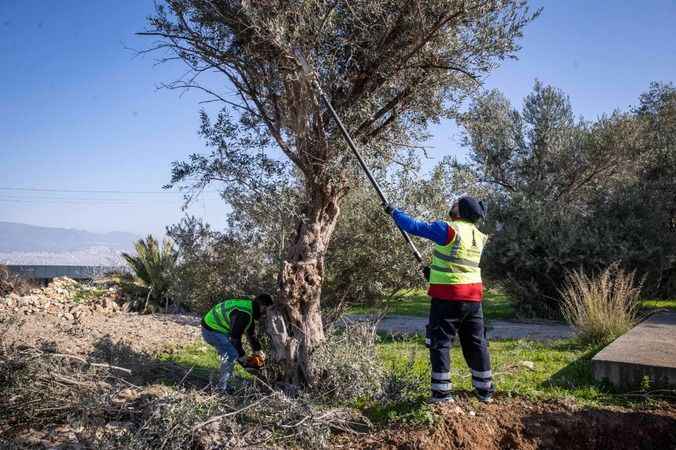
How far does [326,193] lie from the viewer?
5.82m

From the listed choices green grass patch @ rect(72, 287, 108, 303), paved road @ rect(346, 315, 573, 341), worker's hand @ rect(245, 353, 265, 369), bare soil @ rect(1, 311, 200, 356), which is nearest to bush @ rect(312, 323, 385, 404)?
Answer: worker's hand @ rect(245, 353, 265, 369)

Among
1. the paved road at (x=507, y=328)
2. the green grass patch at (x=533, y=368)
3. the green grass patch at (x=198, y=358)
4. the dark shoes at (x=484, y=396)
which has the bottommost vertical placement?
the green grass patch at (x=198, y=358)

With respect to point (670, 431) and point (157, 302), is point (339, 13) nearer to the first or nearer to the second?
point (670, 431)

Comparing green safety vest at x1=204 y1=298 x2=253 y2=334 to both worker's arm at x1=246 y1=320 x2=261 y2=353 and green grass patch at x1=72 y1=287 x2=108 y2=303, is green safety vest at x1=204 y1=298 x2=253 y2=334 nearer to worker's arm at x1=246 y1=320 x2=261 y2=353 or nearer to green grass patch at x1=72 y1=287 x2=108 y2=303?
worker's arm at x1=246 y1=320 x2=261 y2=353

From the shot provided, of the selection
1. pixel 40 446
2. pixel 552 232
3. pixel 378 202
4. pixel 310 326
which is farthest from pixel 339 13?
pixel 552 232

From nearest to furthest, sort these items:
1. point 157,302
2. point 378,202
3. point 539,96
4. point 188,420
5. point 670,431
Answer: point 188,420, point 670,431, point 378,202, point 157,302, point 539,96

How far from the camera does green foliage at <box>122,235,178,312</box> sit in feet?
46.1

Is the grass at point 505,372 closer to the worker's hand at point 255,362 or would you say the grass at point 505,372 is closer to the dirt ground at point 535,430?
the dirt ground at point 535,430

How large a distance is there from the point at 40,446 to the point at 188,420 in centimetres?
125

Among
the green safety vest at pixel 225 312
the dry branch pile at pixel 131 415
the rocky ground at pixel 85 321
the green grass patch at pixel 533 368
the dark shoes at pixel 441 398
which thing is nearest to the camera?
the dry branch pile at pixel 131 415

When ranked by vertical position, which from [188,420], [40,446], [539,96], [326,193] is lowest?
[40,446]

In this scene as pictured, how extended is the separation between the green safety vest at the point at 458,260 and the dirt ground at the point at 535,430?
115 cm

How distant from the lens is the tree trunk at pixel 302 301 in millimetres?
5555

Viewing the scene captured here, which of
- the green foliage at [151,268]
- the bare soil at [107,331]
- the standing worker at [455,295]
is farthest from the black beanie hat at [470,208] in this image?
the green foliage at [151,268]
